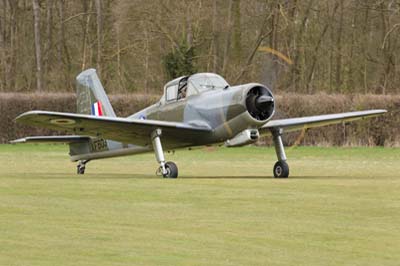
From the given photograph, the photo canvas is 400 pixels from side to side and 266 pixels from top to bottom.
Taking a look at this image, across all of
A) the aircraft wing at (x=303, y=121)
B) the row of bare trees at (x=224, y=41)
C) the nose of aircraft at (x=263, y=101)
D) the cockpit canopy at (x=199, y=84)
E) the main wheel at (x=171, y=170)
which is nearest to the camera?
the nose of aircraft at (x=263, y=101)

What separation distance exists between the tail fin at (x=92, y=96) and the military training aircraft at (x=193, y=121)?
1193 millimetres

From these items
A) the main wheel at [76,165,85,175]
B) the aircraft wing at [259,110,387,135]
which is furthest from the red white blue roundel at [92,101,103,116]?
the aircraft wing at [259,110,387,135]

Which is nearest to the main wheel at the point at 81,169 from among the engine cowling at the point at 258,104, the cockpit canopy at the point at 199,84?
the cockpit canopy at the point at 199,84

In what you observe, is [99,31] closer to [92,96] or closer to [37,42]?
[37,42]

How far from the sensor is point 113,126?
78.3 ft

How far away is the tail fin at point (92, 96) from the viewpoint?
89.8 feet

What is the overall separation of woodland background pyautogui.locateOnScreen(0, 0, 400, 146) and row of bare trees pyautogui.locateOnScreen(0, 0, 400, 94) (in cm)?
6

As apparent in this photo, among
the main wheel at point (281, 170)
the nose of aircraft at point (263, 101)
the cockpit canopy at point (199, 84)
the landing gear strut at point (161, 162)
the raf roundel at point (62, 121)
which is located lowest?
the main wheel at point (281, 170)

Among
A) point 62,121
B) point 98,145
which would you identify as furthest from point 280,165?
point 98,145

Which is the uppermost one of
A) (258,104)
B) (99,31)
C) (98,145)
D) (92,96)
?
(99,31)

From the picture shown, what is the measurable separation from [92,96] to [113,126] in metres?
3.70

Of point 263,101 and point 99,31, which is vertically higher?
point 99,31

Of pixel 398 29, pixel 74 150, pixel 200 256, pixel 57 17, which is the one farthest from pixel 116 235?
pixel 57 17

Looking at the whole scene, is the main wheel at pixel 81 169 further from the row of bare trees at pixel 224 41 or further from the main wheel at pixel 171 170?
the row of bare trees at pixel 224 41
